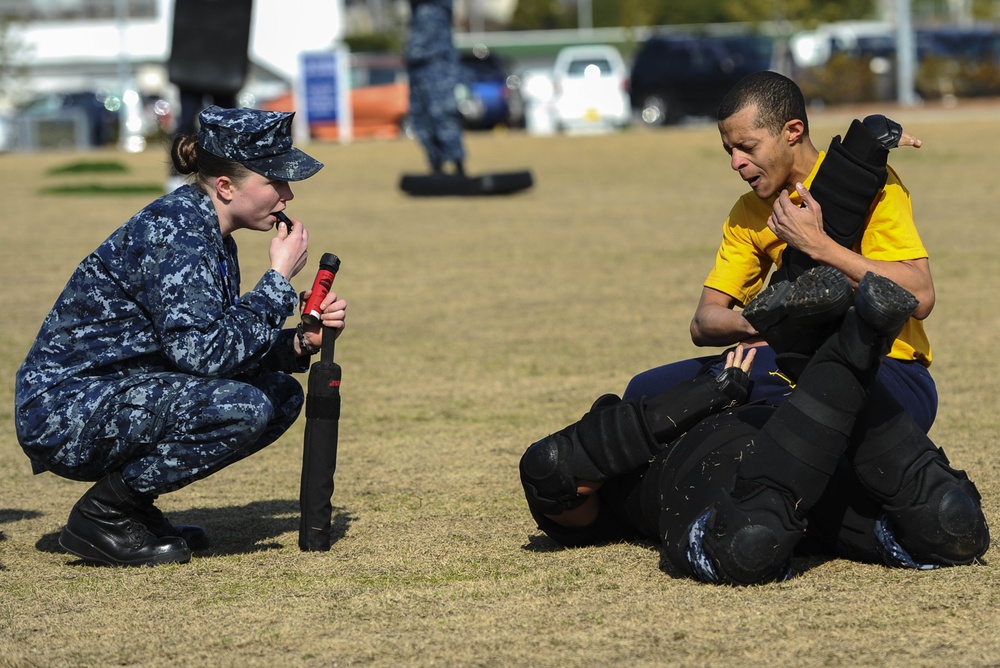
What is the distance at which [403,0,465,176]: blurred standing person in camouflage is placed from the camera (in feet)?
54.4

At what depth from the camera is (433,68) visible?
16703 mm

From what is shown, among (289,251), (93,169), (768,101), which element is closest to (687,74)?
(93,169)

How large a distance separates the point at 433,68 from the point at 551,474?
12910mm

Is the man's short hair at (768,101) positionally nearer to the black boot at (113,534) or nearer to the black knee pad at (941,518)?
the black knee pad at (941,518)

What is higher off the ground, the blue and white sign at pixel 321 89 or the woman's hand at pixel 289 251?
the woman's hand at pixel 289 251

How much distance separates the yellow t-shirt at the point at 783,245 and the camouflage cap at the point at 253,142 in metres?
1.30

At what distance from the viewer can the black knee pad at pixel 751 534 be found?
3881 mm

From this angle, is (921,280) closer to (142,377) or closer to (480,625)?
(480,625)

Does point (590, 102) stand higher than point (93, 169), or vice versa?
point (590, 102)

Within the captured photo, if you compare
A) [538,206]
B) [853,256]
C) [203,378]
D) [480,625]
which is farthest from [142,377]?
[538,206]

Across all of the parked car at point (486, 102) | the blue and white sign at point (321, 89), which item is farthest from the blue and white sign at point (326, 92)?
the parked car at point (486, 102)

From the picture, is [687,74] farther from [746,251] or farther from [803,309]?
[803,309]

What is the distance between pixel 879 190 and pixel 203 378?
201 cm

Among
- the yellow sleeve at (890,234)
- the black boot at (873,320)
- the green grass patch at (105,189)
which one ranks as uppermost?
the yellow sleeve at (890,234)
